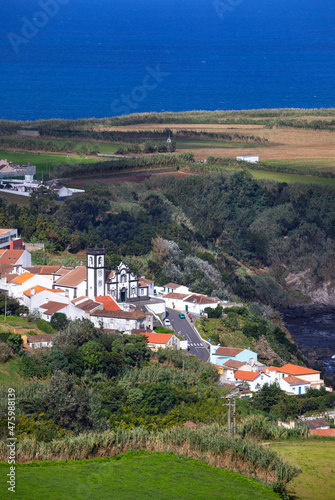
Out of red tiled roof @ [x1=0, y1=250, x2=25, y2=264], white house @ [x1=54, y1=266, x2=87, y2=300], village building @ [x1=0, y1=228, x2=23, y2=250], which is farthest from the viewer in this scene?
village building @ [x1=0, y1=228, x2=23, y2=250]

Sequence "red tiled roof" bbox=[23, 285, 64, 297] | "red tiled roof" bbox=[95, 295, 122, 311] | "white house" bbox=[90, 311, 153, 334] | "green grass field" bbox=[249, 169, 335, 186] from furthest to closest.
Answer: "green grass field" bbox=[249, 169, 335, 186]
"red tiled roof" bbox=[23, 285, 64, 297]
"red tiled roof" bbox=[95, 295, 122, 311]
"white house" bbox=[90, 311, 153, 334]

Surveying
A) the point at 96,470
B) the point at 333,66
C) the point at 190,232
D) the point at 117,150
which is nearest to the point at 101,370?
the point at 96,470

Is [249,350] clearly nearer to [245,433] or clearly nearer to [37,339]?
[37,339]

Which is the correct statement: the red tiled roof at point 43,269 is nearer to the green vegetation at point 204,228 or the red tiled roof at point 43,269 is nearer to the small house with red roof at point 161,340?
the green vegetation at point 204,228

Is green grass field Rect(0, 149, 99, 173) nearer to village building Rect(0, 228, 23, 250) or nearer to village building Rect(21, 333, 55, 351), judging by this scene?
village building Rect(0, 228, 23, 250)

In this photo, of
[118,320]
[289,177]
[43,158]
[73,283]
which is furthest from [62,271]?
[289,177]

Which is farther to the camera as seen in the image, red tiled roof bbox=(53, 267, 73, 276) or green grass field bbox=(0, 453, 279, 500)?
red tiled roof bbox=(53, 267, 73, 276)

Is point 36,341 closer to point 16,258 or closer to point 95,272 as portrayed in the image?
point 95,272

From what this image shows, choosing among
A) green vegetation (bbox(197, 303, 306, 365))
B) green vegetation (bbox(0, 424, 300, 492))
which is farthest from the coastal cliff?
green vegetation (bbox(0, 424, 300, 492))
